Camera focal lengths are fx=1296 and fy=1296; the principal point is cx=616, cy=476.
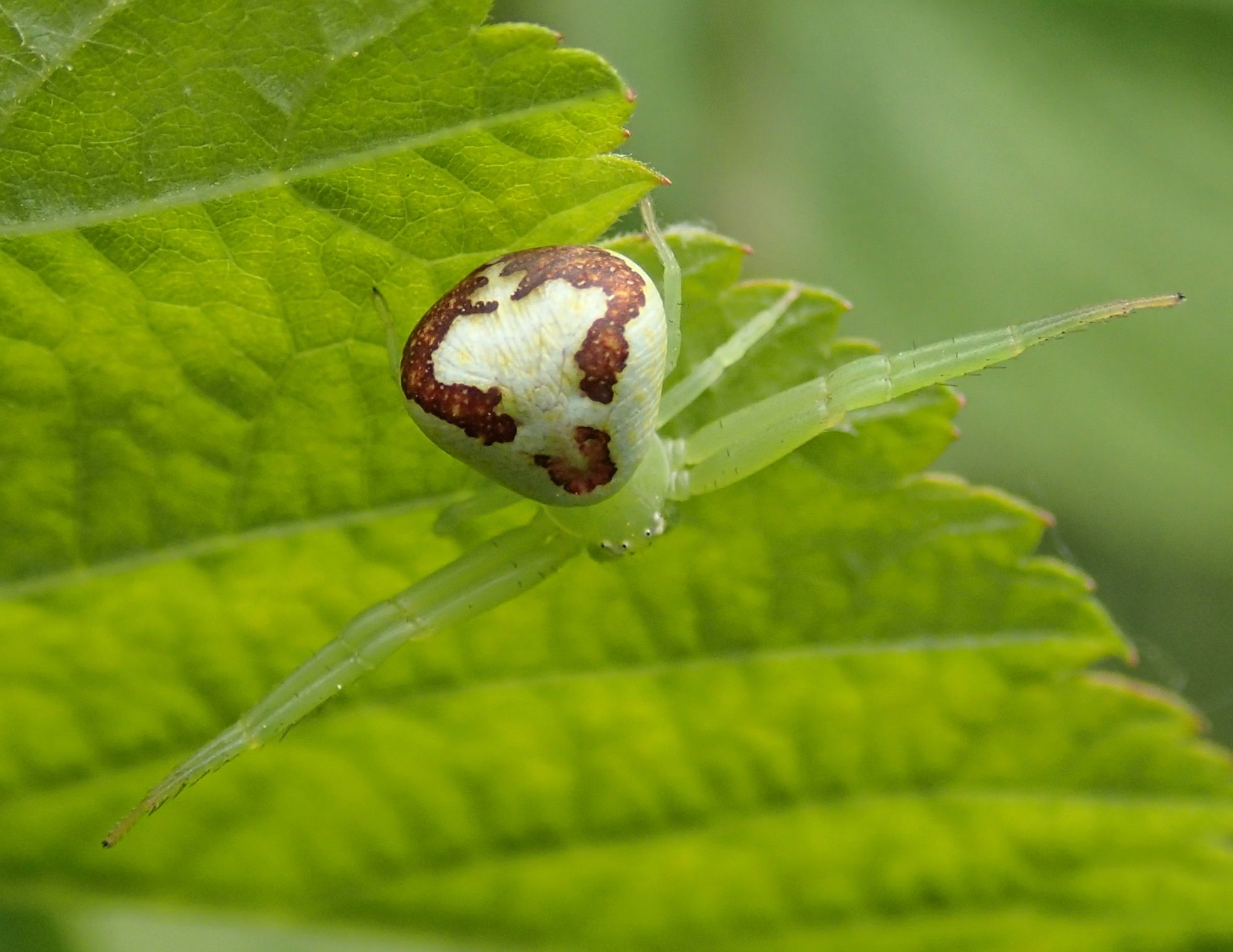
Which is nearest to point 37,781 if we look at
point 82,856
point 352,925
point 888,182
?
point 82,856

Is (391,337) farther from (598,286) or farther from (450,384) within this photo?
(598,286)

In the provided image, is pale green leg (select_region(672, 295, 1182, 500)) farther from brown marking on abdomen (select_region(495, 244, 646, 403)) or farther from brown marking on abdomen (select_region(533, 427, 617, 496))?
brown marking on abdomen (select_region(495, 244, 646, 403))

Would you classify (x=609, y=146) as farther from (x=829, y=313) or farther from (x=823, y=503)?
(x=823, y=503)

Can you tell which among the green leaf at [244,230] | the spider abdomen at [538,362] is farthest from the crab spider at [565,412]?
the green leaf at [244,230]

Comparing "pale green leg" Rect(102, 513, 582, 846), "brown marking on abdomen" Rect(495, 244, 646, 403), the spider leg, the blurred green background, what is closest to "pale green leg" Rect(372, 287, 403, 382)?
the spider leg

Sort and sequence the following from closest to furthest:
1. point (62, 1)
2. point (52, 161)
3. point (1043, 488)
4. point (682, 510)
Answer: point (62, 1), point (52, 161), point (682, 510), point (1043, 488)

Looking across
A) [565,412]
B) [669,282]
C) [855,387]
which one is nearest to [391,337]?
[565,412]
